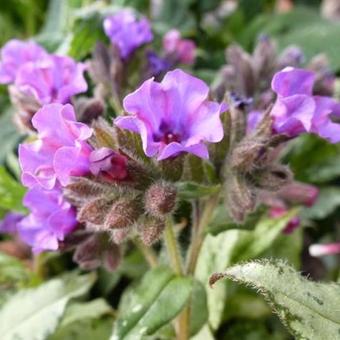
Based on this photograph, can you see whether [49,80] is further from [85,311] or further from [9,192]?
[85,311]

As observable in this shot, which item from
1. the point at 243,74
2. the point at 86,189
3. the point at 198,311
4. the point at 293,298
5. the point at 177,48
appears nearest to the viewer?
the point at 293,298

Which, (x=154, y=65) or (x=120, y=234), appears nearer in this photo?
(x=120, y=234)

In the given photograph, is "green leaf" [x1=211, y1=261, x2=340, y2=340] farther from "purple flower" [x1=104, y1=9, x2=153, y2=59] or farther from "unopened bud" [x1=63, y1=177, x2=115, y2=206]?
"purple flower" [x1=104, y1=9, x2=153, y2=59]

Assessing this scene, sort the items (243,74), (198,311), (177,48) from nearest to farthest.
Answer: (198,311)
(243,74)
(177,48)

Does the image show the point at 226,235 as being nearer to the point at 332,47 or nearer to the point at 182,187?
the point at 182,187

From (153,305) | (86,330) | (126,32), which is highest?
(126,32)

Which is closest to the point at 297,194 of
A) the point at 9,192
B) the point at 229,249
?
the point at 229,249

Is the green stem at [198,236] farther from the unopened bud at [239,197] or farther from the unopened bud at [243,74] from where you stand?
the unopened bud at [243,74]

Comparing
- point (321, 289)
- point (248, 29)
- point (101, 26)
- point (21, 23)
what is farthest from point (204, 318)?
point (21, 23)
